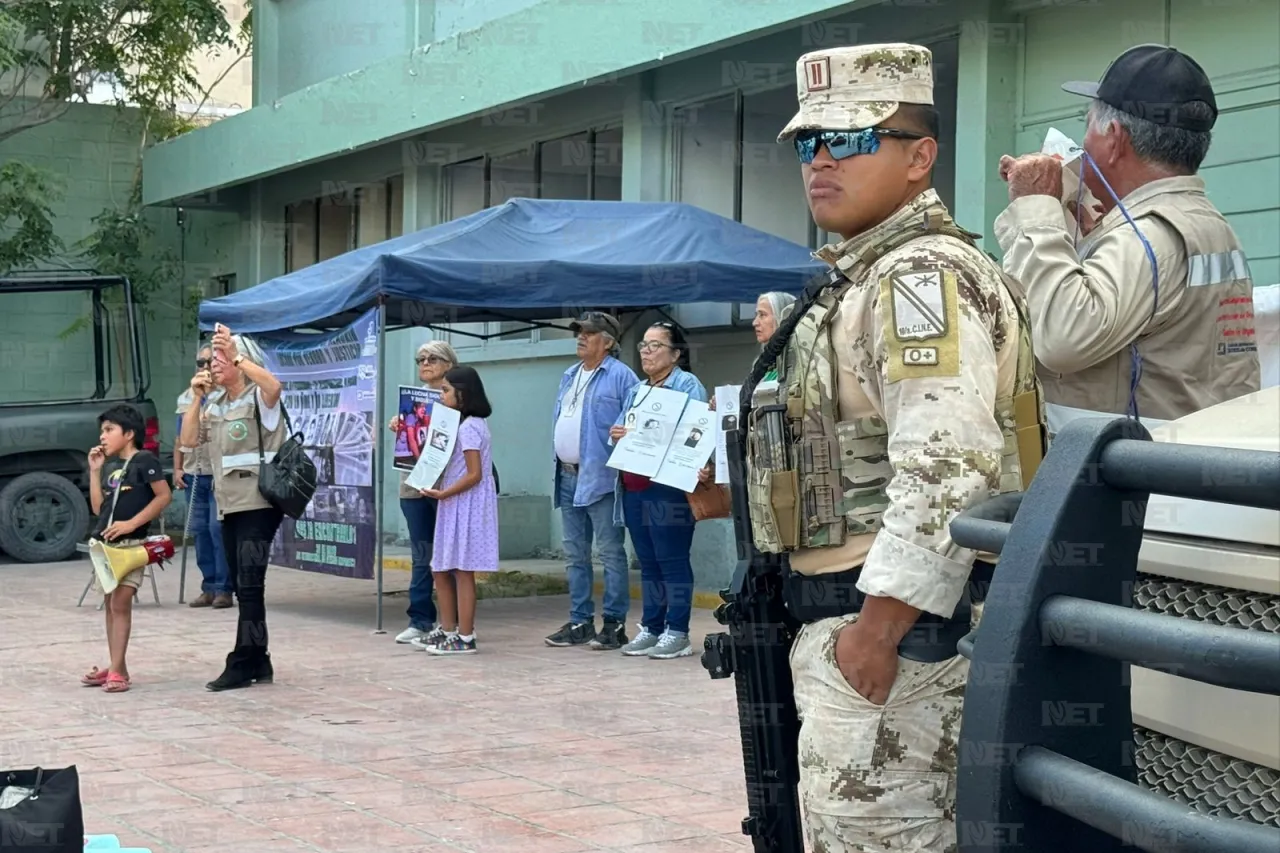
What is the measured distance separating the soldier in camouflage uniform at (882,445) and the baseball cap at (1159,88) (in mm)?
476

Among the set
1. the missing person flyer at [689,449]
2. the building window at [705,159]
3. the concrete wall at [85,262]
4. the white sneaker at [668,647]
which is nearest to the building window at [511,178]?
the building window at [705,159]

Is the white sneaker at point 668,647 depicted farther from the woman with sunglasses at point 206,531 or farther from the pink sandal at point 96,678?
the woman with sunglasses at point 206,531

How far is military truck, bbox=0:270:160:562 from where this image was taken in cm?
1503

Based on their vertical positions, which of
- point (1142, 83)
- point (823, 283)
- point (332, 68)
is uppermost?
point (332, 68)

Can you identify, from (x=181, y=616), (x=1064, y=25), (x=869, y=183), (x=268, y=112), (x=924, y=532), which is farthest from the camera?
(x=268, y=112)

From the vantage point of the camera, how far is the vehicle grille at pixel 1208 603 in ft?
5.70

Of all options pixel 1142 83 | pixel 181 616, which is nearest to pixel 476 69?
pixel 181 616

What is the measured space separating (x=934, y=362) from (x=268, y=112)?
15280 mm

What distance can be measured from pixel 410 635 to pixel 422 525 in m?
0.66

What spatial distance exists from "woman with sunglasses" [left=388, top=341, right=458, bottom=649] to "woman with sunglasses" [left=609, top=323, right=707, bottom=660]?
3.82ft

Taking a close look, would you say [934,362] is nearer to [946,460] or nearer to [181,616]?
[946,460]

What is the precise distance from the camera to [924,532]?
98.1 inches

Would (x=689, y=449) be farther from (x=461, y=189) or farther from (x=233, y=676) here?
(x=461, y=189)

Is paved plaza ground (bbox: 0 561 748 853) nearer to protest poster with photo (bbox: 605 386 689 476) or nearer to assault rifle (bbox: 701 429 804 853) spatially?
protest poster with photo (bbox: 605 386 689 476)
